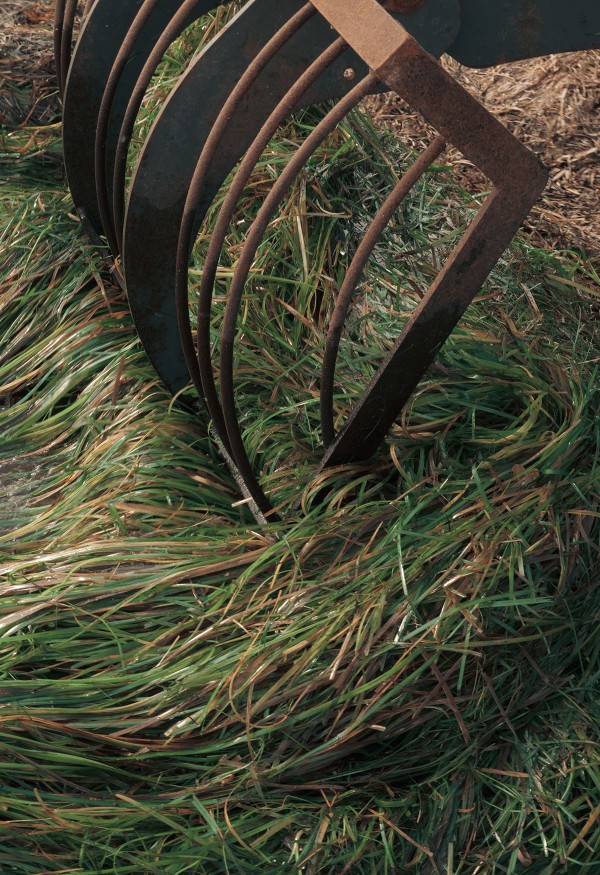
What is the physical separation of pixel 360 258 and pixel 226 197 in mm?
296

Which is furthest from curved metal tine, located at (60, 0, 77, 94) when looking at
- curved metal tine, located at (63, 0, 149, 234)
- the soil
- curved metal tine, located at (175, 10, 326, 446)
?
curved metal tine, located at (175, 10, 326, 446)

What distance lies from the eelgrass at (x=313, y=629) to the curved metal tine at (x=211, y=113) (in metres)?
0.43

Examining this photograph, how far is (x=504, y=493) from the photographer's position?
208cm

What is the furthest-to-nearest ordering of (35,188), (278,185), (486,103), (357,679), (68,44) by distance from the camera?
(486,103) < (35,188) < (68,44) < (357,679) < (278,185)

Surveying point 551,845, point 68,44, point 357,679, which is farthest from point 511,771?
point 68,44

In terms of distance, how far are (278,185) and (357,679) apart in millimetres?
946

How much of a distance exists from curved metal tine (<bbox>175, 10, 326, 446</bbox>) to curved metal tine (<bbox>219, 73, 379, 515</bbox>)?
0.06 metres

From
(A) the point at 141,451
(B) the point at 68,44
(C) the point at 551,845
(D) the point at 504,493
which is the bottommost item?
(C) the point at 551,845

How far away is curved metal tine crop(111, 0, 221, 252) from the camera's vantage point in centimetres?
209

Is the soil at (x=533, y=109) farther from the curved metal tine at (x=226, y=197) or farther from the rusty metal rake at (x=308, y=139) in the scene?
the curved metal tine at (x=226, y=197)

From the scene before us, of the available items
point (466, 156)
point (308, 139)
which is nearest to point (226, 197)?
point (308, 139)

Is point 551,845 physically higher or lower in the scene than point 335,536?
lower

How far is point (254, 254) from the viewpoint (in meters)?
1.90

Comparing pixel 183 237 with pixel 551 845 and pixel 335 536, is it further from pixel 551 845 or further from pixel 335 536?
pixel 551 845
